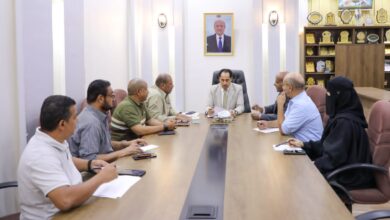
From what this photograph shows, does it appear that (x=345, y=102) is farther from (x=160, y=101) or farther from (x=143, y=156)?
(x=160, y=101)

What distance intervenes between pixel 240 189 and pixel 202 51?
646 cm

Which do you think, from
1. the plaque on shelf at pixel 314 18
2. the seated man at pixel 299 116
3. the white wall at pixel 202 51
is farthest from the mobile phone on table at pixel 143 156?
the plaque on shelf at pixel 314 18

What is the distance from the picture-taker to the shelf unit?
382 inches

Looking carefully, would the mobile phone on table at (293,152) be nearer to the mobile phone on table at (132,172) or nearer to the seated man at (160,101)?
the mobile phone on table at (132,172)

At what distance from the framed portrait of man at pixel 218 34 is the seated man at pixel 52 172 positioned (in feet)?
21.0

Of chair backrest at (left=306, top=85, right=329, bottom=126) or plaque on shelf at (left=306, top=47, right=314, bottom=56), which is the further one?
plaque on shelf at (left=306, top=47, right=314, bottom=56)

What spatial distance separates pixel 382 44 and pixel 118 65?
6.25 meters

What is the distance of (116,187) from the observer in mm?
2281

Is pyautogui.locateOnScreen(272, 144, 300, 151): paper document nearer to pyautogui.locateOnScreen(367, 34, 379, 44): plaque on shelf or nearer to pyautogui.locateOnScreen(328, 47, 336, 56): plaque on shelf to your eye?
pyautogui.locateOnScreen(328, 47, 336, 56): plaque on shelf

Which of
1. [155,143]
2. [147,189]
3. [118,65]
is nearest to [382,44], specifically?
[118,65]

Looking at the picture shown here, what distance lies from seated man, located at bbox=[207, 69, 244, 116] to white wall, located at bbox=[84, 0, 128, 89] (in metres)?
1.52

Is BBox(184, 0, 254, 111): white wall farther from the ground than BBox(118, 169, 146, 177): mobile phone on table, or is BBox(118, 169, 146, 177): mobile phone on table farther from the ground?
BBox(184, 0, 254, 111): white wall

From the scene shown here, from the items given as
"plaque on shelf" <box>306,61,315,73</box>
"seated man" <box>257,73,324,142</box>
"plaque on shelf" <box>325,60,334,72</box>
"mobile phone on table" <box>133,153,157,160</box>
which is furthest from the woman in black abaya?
"plaque on shelf" <box>325,60,334,72</box>

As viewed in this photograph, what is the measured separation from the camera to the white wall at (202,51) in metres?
8.41
